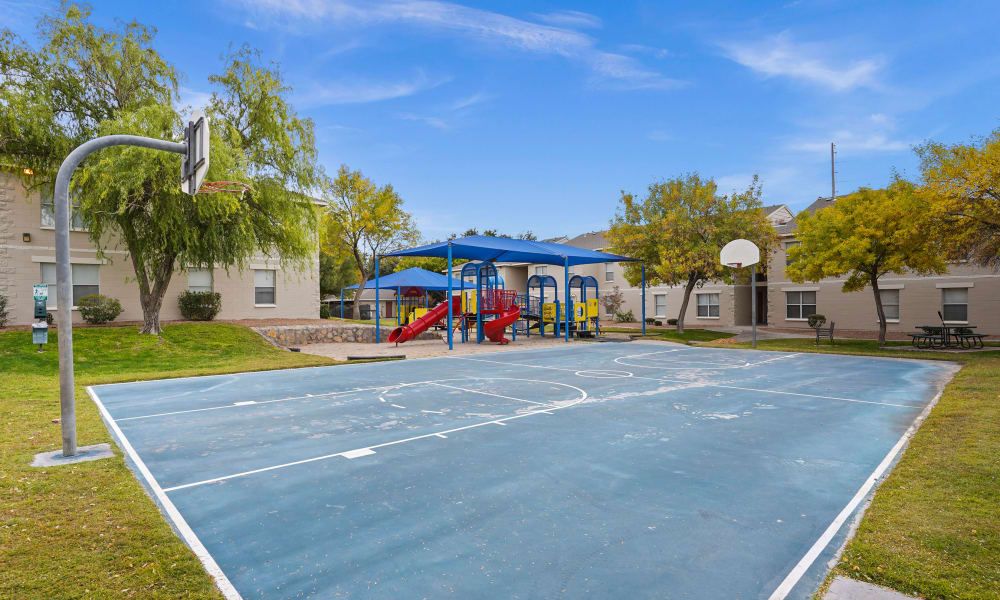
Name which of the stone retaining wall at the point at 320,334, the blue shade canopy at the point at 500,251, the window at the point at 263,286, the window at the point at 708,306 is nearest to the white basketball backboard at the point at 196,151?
the blue shade canopy at the point at 500,251

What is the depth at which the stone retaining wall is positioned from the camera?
22.7 m

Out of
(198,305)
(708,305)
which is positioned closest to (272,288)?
(198,305)

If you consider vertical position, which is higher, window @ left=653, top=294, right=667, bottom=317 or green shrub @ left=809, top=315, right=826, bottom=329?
window @ left=653, top=294, right=667, bottom=317

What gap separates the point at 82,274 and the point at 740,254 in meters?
26.6

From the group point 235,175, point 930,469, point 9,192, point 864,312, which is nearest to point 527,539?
point 930,469

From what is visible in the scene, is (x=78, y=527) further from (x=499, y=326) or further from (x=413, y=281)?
(x=413, y=281)

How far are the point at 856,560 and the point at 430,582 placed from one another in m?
2.77

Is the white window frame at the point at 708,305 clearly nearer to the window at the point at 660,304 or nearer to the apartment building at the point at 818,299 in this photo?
the apartment building at the point at 818,299

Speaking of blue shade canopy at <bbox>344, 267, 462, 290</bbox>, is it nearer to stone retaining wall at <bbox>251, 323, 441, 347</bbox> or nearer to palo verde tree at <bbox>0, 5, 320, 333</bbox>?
stone retaining wall at <bbox>251, 323, 441, 347</bbox>

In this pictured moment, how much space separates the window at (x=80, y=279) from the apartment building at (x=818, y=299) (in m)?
29.6

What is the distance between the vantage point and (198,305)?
75.4ft

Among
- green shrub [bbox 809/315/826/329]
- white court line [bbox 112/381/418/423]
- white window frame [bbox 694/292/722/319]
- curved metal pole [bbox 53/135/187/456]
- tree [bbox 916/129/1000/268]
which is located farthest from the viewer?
white window frame [bbox 694/292/722/319]

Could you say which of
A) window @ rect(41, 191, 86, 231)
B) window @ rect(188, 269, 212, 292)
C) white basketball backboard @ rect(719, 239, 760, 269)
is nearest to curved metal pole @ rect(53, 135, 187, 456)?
window @ rect(41, 191, 86, 231)

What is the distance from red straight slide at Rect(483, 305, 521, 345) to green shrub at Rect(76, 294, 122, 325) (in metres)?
14.3
